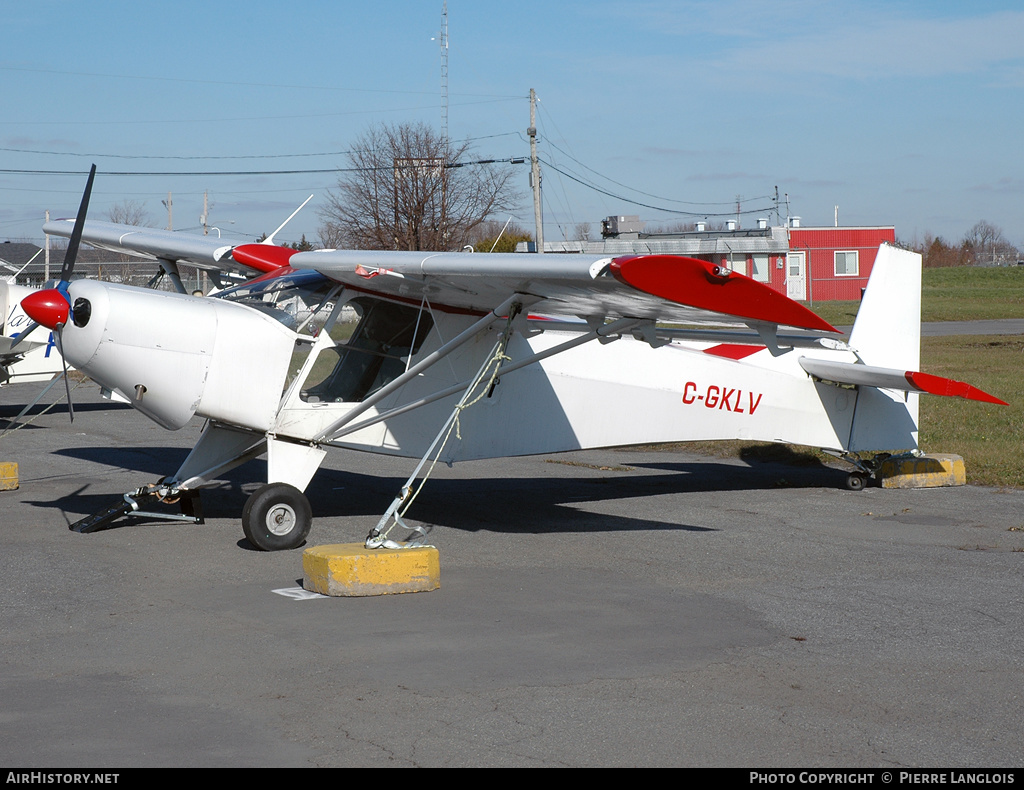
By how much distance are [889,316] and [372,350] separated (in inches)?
253

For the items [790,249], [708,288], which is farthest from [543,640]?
[790,249]

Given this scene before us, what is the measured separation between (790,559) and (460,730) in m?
4.72

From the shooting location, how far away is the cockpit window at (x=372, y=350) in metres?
9.53

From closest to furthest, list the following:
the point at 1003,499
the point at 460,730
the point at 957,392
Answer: the point at 460,730 → the point at 957,392 → the point at 1003,499

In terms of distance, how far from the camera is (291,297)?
30.7 ft

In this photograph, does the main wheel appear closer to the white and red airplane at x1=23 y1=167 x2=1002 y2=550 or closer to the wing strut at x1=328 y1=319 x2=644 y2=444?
the white and red airplane at x1=23 y1=167 x2=1002 y2=550

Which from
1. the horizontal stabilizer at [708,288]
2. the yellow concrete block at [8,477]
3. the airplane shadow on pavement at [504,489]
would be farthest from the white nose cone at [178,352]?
the yellow concrete block at [8,477]

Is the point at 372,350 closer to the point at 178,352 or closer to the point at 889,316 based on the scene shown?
the point at 178,352

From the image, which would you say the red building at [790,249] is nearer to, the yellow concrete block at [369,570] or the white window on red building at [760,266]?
the white window on red building at [760,266]

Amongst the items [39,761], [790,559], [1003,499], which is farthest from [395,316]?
[1003,499]

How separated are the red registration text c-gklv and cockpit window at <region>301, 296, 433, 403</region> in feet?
9.93

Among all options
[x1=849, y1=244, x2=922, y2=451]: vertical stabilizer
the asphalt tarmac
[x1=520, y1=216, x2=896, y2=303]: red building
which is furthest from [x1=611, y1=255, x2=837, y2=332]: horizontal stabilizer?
[x1=520, y1=216, x2=896, y2=303]: red building

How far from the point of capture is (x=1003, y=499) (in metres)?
11.3

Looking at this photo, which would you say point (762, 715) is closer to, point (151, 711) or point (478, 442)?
point (151, 711)
